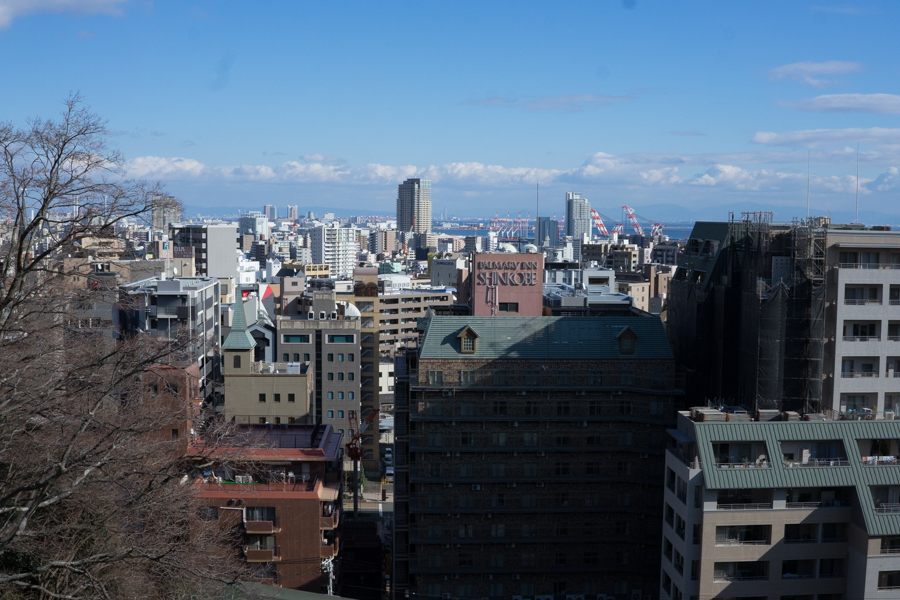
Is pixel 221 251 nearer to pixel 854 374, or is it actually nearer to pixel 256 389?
pixel 256 389

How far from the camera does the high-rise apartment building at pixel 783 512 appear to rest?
2431 centimetres

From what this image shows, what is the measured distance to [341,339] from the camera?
52062mm

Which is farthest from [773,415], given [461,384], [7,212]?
[7,212]

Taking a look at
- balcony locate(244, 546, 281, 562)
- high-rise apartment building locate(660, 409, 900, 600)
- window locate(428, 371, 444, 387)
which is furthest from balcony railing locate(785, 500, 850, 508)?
balcony locate(244, 546, 281, 562)

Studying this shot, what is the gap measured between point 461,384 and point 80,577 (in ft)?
57.8

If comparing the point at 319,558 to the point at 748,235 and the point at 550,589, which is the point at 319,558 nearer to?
the point at 550,589

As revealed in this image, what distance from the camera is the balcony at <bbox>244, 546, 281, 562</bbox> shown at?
29.7 metres

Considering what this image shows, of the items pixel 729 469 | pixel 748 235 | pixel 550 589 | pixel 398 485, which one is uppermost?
pixel 748 235

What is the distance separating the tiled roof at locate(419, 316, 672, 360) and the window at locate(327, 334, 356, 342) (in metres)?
20.7

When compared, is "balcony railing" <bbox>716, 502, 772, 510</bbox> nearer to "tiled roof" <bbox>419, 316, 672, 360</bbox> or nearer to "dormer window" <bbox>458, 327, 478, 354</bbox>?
"tiled roof" <bbox>419, 316, 672, 360</bbox>

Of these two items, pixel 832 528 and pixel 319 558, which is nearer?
pixel 832 528

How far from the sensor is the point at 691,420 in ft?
83.9

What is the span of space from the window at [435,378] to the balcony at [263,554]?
25.9ft

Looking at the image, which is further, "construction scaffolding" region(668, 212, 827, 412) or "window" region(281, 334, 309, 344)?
"window" region(281, 334, 309, 344)
